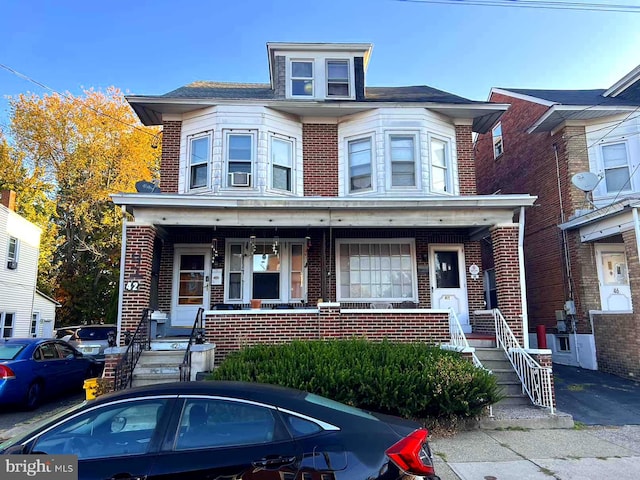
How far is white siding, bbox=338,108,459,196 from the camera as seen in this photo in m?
11.5

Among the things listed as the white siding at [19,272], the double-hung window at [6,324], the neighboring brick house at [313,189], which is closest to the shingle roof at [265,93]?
the neighboring brick house at [313,189]

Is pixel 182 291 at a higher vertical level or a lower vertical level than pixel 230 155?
lower

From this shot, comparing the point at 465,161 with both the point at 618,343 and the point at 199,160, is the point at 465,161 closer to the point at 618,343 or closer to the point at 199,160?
the point at 618,343

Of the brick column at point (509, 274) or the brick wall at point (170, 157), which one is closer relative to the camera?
the brick column at point (509, 274)

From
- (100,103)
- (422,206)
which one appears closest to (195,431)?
(422,206)

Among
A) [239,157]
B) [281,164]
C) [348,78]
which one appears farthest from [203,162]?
[348,78]

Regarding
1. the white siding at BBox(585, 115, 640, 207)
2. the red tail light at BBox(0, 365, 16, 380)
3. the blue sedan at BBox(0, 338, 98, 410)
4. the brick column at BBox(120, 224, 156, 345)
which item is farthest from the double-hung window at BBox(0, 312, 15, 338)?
the white siding at BBox(585, 115, 640, 207)

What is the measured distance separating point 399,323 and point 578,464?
4.26 meters

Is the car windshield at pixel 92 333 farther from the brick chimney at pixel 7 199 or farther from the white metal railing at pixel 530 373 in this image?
the white metal railing at pixel 530 373

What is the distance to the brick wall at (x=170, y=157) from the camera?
11.5 meters

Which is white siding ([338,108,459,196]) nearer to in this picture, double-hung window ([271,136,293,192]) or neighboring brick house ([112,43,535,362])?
neighboring brick house ([112,43,535,362])

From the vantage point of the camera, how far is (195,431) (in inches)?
124

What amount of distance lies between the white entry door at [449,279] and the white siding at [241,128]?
405cm

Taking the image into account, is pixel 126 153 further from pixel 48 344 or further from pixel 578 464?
pixel 578 464
